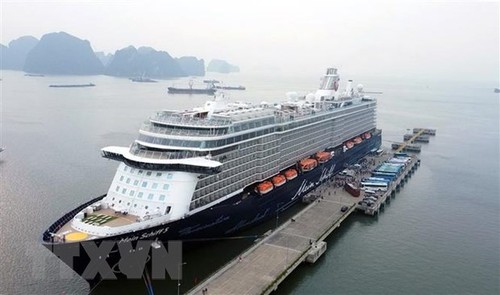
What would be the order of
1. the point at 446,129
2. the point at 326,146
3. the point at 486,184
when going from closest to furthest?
the point at 326,146 → the point at 486,184 → the point at 446,129

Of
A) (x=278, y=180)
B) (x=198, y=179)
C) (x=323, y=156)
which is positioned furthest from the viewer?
(x=323, y=156)

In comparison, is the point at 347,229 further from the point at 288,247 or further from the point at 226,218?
the point at 226,218

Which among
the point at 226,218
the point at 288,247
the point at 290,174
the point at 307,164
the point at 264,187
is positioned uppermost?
the point at 307,164

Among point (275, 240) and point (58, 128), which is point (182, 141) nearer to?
point (275, 240)

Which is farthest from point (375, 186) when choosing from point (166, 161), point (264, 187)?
point (166, 161)

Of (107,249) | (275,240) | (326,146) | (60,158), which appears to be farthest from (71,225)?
(60,158)
